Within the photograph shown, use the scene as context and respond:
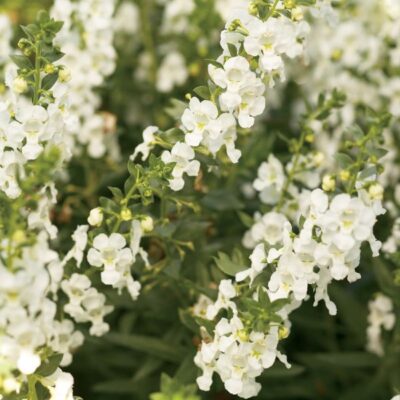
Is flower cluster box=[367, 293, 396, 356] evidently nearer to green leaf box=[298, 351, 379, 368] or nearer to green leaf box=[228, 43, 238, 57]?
green leaf box=[298, 351, 379, 368]

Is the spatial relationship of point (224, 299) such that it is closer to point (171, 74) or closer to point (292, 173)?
point (292, 173)

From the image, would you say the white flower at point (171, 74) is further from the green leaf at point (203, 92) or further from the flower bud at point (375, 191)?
the flower bud at point (375, 191)

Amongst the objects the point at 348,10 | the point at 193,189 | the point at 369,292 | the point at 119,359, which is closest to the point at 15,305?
the point at 193,189

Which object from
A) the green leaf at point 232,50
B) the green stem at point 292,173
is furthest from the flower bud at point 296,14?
the green stem at point 292,173

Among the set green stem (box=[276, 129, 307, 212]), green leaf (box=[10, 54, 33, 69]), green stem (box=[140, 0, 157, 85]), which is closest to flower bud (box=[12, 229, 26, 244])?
green leaf (box=[10, 54, 33, 69])

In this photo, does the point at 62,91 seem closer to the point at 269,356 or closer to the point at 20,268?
the point at 20,268

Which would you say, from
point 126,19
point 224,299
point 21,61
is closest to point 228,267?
point 224,299
